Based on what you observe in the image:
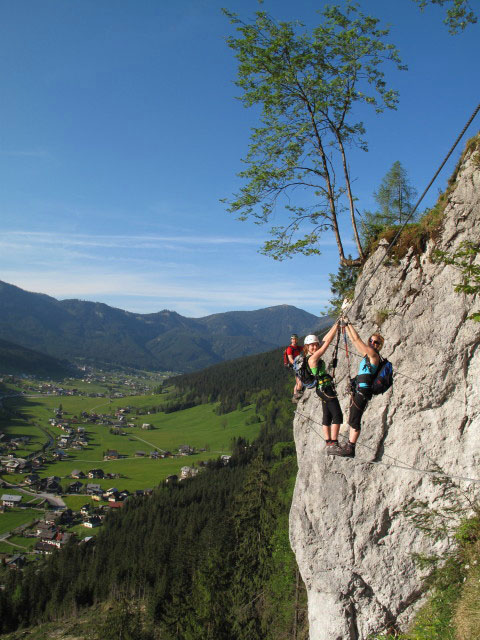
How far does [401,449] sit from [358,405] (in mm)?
4178

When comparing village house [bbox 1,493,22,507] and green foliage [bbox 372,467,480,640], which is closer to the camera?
green foliage [bbox 372,467,480,640]

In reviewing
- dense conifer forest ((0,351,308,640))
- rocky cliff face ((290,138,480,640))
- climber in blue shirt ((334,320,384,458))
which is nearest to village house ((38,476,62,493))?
dense conifer forest ((0,351,308,640))

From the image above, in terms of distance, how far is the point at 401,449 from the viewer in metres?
12.5

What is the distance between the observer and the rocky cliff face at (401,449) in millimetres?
11688

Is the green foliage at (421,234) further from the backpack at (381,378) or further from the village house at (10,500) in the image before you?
the village house at (10,500)

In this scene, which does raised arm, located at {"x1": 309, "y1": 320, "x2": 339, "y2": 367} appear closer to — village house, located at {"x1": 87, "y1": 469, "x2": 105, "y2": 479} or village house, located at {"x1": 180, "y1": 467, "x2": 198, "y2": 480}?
village house, located at {"x1": 180, "y1": 467, "x2": 198, "y2": 480}

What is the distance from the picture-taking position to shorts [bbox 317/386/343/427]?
387 inches

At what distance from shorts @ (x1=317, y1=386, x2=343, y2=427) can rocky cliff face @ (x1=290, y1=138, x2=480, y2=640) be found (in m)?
2.93

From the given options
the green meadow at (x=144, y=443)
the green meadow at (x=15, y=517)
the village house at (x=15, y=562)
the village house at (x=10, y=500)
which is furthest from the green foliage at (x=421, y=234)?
the village house at (x=10, y=500)

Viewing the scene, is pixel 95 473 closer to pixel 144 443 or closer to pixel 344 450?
pixel 144 443

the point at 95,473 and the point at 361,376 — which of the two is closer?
the point at 361,376

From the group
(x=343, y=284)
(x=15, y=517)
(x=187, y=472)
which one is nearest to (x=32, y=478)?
(x=15, y=517)

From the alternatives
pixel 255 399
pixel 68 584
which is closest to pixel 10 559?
pixel 68 584

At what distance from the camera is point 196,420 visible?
192125 millimetres
